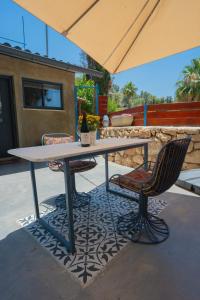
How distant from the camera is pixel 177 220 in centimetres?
198

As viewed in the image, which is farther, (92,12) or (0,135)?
(0,135)

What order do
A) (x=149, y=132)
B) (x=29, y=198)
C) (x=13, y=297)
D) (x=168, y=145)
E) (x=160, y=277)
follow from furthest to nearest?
(x=149, y=132), (x=29, y=198), (x=168, y=145), (x=160, y=277), (x=13, y=297)

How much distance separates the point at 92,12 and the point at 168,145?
56.3 inches

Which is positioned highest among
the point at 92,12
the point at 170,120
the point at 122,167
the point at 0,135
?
the point at 92,12

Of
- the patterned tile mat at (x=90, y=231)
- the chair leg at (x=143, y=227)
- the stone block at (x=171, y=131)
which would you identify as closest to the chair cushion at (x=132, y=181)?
the chair leg at (x=143, y=227)

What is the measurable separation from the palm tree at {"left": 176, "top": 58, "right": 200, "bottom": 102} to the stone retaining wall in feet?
32.9

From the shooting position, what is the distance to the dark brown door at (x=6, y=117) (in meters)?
4.29

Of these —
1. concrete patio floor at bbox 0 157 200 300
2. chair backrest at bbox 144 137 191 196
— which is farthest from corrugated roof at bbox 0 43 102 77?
chair backrest at bbox 144 137 191 196

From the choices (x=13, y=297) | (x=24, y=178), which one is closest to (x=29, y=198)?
(x=24, y=178)

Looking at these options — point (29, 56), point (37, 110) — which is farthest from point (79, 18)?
point (37, 110)

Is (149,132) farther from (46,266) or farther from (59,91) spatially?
(46,266)

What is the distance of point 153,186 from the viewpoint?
5.01 ft

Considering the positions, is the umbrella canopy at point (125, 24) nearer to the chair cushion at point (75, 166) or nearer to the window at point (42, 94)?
the chair cushion at point (75, 166)

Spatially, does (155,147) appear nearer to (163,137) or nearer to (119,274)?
(163,137)
